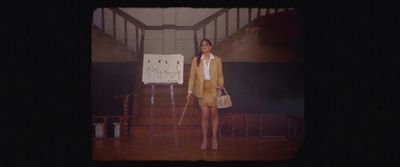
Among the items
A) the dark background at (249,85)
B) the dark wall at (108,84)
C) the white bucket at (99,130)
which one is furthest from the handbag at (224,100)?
the white bucket at (99,130)

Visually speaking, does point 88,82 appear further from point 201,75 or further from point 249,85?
point 249,85

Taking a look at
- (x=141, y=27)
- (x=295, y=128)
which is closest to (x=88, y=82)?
(x=141, y=27)

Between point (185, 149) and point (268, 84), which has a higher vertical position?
point (268, 84)

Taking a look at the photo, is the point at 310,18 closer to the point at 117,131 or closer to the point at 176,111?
the point at 176,111

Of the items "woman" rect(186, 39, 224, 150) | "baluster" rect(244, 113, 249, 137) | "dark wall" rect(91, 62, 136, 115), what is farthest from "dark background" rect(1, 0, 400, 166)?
"baluster" rect(244, 113, 249, 137)

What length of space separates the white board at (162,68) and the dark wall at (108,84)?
6.2 inches

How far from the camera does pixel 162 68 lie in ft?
18.2

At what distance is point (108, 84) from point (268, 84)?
1597mm

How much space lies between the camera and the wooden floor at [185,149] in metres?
5.37

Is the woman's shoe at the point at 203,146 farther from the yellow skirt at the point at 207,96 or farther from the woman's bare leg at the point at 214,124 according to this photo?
the yellow skirt at the point at 207,96

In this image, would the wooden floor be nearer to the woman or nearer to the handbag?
the woman

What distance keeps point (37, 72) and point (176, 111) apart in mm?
1561

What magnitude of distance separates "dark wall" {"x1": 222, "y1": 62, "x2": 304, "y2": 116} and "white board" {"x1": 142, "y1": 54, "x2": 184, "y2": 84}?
483 mm

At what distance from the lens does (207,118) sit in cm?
554
